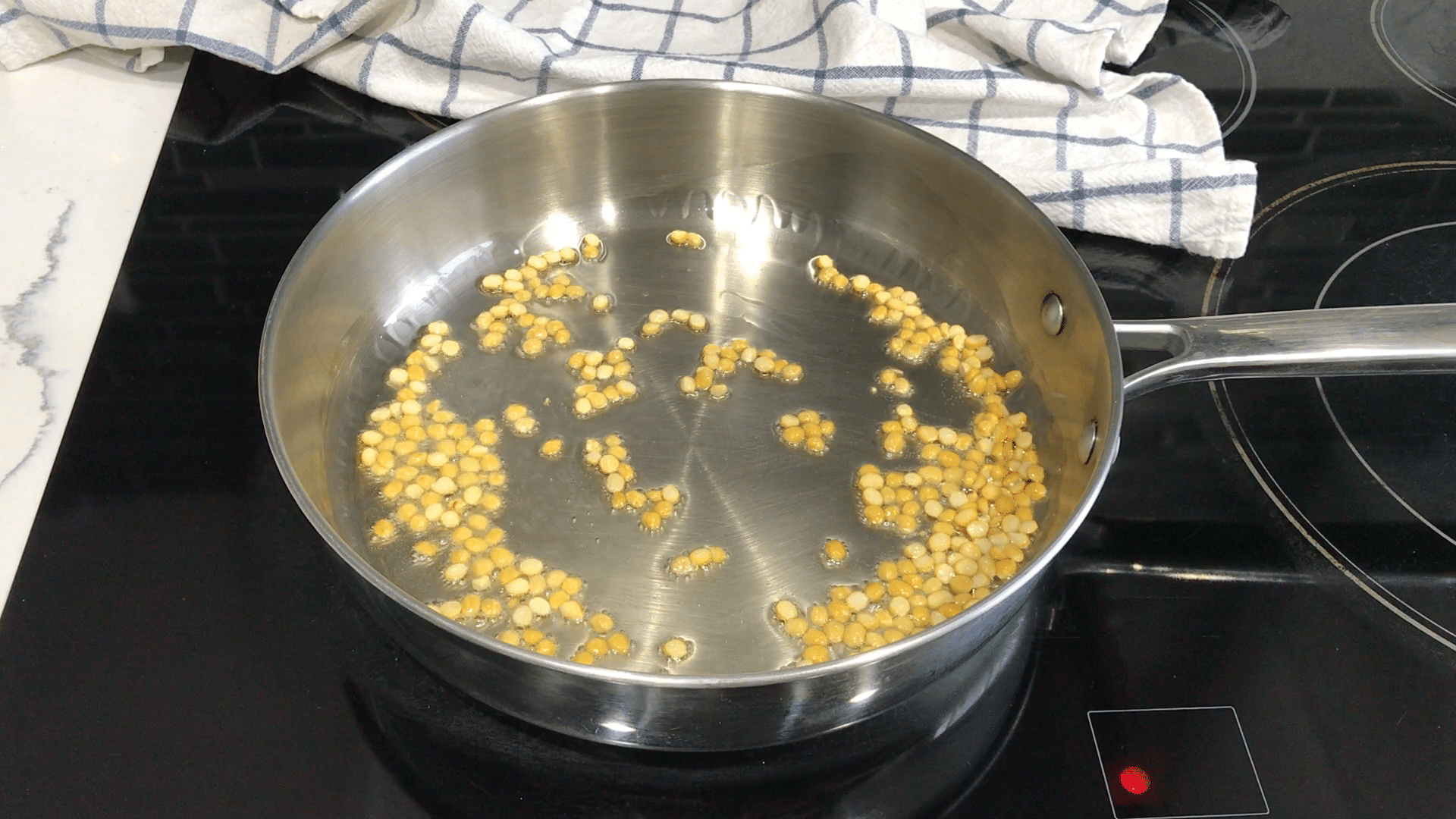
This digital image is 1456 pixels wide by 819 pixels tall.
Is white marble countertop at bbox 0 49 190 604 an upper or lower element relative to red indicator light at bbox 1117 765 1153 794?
upper

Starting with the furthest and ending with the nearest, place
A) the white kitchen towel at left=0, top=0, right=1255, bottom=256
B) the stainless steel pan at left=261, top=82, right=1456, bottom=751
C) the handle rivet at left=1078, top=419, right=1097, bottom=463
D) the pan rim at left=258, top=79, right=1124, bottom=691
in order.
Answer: the white kitchen towel at left=0, top=0, right=1255, bottom=256 < the handle rivet at left=1078, top=419, right=1097, bottom=463 < the stainless steel pan at left=261, top=82, right=1456, bottom=751 < the pan rim at left=258, top=79, right=1124, bottom=691

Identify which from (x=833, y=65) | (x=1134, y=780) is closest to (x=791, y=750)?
(x=1134, y=780)

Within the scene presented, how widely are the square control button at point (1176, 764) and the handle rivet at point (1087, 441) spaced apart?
179 mm

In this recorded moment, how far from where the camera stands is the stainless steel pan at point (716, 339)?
2.12 feet

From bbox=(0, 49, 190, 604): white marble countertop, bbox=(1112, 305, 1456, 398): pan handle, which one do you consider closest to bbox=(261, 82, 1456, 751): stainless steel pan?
bbox=(1112, 305, 1456, 398): pan handle

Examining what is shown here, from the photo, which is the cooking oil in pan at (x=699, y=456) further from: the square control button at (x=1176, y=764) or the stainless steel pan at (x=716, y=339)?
the square control button at (x=1176, y=764)

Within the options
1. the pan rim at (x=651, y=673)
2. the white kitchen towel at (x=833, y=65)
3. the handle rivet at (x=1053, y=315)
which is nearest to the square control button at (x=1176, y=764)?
the pan rim at (x=651, y=673)

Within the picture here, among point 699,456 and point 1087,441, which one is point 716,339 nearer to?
point 699,456

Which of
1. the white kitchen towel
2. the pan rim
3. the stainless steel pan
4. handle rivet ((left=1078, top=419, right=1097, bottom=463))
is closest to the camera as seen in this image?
the pan rim

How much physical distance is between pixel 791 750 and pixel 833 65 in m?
0.60

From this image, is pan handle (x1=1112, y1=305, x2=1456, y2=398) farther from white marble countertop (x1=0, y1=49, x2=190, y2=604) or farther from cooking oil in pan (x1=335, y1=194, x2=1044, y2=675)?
white marble countertop (x1=0, y1=49, x2=190, y2=604)

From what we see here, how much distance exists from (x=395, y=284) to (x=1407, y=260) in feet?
2.84

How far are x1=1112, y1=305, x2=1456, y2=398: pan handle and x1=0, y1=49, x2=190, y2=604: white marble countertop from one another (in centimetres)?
74

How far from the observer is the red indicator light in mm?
659
